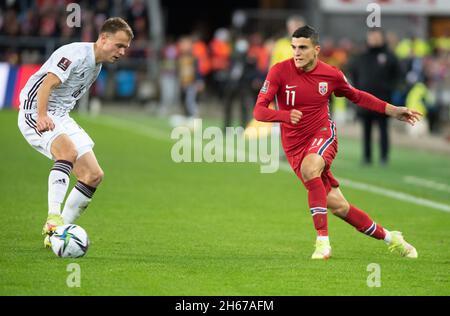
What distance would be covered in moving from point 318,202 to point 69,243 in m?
2.16

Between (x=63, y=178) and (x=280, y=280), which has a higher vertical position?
(x=63, y=178)

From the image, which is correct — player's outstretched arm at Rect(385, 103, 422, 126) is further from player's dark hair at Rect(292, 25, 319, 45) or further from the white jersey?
the white jersey

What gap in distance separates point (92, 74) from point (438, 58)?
20.9 meters

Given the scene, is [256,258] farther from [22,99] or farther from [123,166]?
[123,166]

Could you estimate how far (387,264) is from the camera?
9555 millimetres

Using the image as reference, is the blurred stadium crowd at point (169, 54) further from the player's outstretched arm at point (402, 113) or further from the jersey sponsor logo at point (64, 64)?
the jersey sponsor logo at point (64, 64)

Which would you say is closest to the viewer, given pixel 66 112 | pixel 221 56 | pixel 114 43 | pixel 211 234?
pixel 114 43

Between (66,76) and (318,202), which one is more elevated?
(66,76)

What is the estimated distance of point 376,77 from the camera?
1977 cm

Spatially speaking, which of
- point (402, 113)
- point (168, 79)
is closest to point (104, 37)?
point (402, 113)

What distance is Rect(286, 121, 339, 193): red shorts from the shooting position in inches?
384

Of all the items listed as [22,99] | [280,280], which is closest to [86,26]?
[22,99]

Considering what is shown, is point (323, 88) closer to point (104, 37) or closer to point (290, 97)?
point (290, 97)

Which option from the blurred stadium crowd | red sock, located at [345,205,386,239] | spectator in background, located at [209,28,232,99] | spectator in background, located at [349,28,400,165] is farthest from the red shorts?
spectator in background, located at [209,28,232,99]
